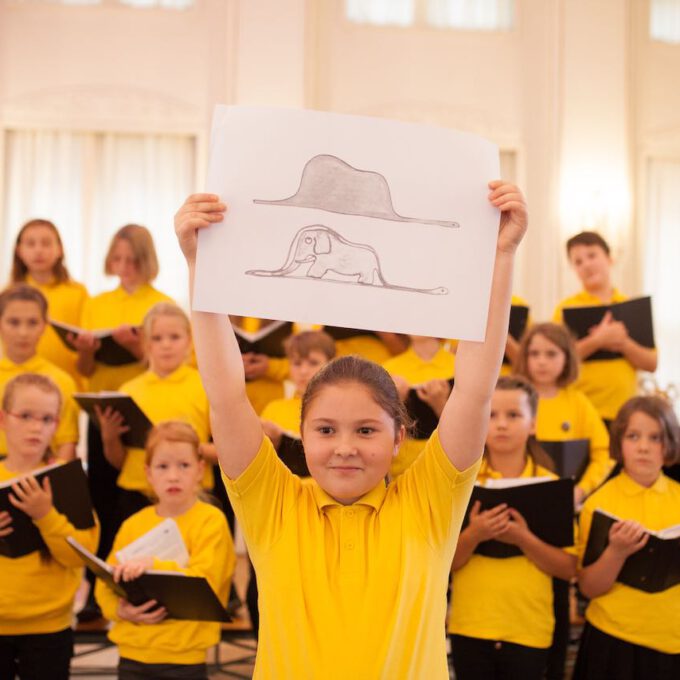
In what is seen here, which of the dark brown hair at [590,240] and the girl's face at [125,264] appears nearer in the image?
the girl's face at [125,264]

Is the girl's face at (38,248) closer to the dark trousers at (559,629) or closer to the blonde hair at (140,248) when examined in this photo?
the blonde hair at (140,248)

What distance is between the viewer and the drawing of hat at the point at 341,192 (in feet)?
5.29

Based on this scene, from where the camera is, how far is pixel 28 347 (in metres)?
3.90

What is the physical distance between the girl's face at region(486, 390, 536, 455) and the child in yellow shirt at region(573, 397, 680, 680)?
32cm

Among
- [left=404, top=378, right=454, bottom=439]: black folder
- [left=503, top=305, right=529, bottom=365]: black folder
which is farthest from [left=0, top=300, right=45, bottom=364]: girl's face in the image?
[left=503, top=305, right=529, bottom=365]: black folder

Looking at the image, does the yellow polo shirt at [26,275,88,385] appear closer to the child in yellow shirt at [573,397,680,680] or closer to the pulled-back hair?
the child in yellow shirt at [573,397,680,680]

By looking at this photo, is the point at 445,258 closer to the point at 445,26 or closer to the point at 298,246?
the point at 298,246

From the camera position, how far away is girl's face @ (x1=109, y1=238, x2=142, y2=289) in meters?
4.39

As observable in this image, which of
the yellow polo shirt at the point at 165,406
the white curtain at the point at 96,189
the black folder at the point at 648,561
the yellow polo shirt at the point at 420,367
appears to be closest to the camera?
the black folder at the point at 648,561

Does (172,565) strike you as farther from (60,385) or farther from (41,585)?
(60,385)

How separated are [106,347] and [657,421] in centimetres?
236

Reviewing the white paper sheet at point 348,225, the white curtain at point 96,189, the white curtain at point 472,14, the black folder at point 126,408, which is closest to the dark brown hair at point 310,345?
the black folder at point 126,408

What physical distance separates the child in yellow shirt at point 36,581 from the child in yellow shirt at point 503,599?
1245 mm

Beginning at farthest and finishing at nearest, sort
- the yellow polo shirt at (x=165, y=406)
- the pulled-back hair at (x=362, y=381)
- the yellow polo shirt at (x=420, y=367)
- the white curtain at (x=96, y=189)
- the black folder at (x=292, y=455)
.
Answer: the white curtain at (x=96, y=189), the yellow polo shirt at (x=420, y=367), the yellow polo shirt at (x=165, y=406), the black folder at (x=292, y=455), the pulled-back hair at (x=362, y=381)
